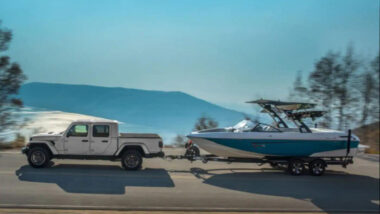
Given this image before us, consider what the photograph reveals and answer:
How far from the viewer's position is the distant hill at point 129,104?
70.2ft

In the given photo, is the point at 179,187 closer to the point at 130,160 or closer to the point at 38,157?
the point at 130,160

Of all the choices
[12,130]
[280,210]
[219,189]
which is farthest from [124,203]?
[12,130]

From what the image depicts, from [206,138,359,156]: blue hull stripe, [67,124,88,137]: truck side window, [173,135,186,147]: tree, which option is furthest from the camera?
[173,135,186,147]: tree

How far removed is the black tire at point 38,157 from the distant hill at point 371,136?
16257 millimetres

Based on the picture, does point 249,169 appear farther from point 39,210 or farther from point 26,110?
point 26,110

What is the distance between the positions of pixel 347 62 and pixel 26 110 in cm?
1848

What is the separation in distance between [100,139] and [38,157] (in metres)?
2.13

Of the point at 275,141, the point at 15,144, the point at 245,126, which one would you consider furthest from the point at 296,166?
the point at 15,144

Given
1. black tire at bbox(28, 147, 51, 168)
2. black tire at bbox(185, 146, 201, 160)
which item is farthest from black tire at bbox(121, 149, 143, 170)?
black tire at bbox(28, 147, 51, 168)

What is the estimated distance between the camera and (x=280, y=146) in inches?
518

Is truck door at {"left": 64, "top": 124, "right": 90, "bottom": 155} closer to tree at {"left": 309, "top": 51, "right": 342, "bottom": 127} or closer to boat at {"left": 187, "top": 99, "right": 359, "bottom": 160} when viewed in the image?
boat at {"left": 187, "top": 99, "right": 359, "bottom": 160}

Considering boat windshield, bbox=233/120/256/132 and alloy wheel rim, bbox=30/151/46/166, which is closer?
alloy wheel rim, bbox=30/151/46/166

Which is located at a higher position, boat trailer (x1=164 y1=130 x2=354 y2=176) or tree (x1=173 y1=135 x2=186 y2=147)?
tree (x1=173 y1=135 x2=186 y2=147)

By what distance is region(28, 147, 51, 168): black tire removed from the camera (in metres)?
12.1
